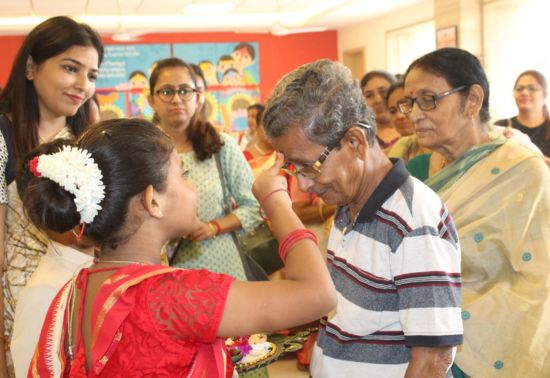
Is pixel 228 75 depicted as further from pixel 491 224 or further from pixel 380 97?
pixel 491 224

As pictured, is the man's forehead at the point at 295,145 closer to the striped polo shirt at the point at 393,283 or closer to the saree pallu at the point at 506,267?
the striped polo shirt at the point at 393,283

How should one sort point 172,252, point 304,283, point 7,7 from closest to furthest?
point 304,283
point 172,252
point 7,7

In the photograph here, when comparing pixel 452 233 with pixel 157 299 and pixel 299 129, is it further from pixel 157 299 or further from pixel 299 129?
pixel 157 299

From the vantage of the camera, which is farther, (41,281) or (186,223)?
(41,281)

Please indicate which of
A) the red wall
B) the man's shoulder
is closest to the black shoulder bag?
the man's shoulder

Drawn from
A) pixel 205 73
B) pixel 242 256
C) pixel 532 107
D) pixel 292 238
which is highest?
pixel 205 73

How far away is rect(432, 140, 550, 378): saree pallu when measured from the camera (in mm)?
1757

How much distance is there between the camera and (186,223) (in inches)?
52.6

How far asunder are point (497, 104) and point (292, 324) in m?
7.70

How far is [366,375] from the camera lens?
138 cm

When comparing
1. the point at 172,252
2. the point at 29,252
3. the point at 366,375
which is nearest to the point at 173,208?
the point at 366,375

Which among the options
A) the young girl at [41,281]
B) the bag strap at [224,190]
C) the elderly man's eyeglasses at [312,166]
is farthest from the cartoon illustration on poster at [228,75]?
the elderly man's eyeglasses at [312,166]

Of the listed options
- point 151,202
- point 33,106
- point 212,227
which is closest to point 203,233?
point 212,227

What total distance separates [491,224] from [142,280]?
3.78 feet
